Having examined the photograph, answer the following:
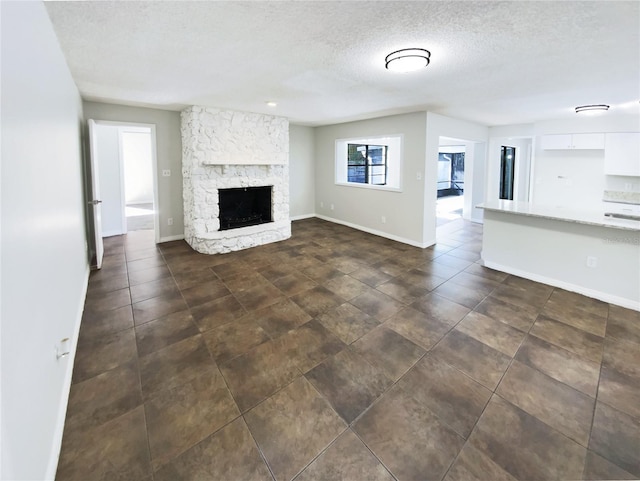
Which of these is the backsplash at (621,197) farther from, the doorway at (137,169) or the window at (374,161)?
the doorway at (137,169)

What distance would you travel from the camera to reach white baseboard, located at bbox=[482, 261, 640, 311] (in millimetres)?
3282

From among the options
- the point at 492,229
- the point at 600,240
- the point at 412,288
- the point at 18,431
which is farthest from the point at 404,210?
the point at 18,431

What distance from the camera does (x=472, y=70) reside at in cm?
304

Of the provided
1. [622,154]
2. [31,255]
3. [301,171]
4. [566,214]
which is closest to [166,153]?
[301,171]

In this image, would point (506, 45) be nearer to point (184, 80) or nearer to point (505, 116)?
point (184, 80)

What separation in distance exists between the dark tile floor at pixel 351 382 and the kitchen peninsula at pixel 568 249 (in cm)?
25

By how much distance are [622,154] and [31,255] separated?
7.75m

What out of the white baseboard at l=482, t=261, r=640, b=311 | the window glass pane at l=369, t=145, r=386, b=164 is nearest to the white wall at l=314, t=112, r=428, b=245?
the white baseboard at l=482, t=261, r=640, b=311

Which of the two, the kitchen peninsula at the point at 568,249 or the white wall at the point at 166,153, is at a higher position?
the white wall at the point at 166,153

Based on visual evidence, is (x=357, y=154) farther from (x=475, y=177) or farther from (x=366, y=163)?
(x=475, y=177)

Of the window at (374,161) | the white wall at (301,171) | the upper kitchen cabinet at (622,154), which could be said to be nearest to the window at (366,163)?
the window at (374,161)

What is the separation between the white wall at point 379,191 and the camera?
545 cm

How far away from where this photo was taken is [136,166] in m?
10.5

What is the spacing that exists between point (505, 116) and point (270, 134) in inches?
174
